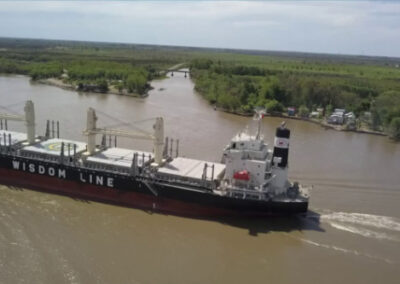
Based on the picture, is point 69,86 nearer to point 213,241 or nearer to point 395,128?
point 395,128

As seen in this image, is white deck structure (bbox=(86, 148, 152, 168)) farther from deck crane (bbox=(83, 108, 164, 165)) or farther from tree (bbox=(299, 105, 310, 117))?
tree (bbox=(299, 105, 310, 117))

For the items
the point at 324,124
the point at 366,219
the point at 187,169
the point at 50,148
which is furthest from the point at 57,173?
the point at 324,124

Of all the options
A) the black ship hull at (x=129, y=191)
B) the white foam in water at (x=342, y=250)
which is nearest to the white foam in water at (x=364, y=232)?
the white foam in water at (x=342, y=250)

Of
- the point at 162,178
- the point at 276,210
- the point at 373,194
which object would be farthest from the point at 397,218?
the point at 162,178

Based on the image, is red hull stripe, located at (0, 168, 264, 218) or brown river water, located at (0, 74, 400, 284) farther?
red hull stripe, located at (0, 168, 264, 218)

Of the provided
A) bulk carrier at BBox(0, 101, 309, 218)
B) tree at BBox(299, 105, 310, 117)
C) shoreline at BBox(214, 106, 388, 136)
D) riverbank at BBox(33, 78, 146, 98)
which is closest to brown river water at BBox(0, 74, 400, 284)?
bulk carrier at BBox(0, 101, 309, 218)

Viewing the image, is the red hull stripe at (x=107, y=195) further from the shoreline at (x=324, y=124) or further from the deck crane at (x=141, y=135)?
the shoreline at (x=324, y=124)

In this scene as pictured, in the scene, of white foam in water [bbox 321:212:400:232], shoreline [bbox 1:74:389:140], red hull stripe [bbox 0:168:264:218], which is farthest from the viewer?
shoreline [bbox 1:74:389:140]

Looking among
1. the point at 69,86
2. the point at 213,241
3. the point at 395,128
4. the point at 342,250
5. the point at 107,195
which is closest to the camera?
the point at 342,250
